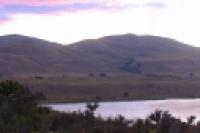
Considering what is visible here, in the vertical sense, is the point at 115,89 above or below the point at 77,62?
below

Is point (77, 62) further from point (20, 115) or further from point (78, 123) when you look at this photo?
point (78, 123)

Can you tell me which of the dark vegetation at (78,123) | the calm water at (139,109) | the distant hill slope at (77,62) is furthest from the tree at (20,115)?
the distant hill slope at (77,62)

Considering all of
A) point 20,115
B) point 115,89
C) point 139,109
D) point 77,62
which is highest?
point 77,62

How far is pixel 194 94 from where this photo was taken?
3728 inches

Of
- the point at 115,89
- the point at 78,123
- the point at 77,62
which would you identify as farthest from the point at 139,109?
the point at 77,62

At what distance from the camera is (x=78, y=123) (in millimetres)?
19484

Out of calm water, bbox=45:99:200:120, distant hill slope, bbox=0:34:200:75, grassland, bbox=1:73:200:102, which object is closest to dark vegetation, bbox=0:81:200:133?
calm water, bbox=45:99:200:120

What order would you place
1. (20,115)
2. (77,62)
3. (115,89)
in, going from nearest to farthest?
1. (20,115)
2. (115,89)
3. (77,62)

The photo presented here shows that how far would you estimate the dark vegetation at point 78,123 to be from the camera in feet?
56.4

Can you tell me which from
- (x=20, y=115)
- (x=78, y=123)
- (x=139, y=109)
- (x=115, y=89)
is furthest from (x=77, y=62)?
(x=78, y=123)

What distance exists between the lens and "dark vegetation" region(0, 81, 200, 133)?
17.2 metres

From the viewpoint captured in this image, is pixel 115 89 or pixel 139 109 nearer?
pixel 139 109

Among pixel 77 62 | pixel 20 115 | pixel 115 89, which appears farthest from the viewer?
pixel 77 62

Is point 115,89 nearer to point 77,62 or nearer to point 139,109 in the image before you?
point 139,109
